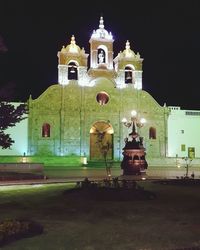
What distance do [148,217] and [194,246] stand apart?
3145mm

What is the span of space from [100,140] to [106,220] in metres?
36.4

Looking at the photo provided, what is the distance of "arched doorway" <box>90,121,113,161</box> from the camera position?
153 feet

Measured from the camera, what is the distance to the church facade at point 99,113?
150 ft

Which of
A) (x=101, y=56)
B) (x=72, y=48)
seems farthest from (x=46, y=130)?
(x=101, y=56)

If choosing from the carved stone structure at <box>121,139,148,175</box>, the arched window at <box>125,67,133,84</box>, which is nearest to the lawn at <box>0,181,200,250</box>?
the carved stone structure at <box>121,139,148,175</box>

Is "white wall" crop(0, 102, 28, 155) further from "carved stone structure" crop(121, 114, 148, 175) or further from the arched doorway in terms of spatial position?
"carved stone structure" crop(121, 114, 148, 175)

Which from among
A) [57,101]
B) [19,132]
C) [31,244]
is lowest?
[31,244]

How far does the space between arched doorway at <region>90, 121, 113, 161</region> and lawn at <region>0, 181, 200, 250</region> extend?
31.4 metres

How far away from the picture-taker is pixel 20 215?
34.6ft

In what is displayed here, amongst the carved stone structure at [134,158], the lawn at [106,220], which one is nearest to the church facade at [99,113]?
the carved stone structure at [134,158]

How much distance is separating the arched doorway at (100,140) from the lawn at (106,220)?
31.4 meters

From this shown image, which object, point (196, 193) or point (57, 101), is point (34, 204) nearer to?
point (196, 193)

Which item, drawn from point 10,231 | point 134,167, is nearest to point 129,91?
point 134,167

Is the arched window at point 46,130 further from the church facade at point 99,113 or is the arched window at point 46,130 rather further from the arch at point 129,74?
the arch at point 129,74
